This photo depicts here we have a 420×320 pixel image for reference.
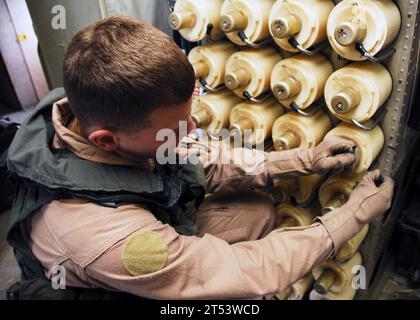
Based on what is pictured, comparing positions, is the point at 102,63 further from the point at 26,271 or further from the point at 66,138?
the point at 26,271

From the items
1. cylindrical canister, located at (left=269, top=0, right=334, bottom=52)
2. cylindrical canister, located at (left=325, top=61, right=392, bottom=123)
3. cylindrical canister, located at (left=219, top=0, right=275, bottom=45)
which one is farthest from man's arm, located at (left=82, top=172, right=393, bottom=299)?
cylindrical canister, located at (left=219, top=0, right=275, bottom=45)

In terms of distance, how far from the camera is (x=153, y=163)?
39.9 inches

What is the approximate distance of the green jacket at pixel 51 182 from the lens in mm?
818

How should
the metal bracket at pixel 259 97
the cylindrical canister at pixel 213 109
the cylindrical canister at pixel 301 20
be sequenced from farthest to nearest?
the cylindrical canister at pixel 213 109
the metal bracket at pixel 259 97
the cylindrical canister at pixel 301 20

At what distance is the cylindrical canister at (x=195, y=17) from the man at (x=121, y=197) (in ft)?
1.41

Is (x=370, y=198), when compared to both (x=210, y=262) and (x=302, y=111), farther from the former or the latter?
(x=210, y=262)

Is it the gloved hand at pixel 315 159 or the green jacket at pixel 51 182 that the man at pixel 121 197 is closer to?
the green jacket at pixel 51 182

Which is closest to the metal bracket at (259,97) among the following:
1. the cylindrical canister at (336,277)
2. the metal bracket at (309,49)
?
the metal bracket at (309,49)

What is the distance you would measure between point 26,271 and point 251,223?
0.76 meters

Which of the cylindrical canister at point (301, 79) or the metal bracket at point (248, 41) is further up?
the metal bracket at point (248, 41)

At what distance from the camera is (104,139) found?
832 mm

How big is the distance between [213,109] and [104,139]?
672mm

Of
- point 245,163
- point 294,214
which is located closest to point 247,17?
point 245,163
